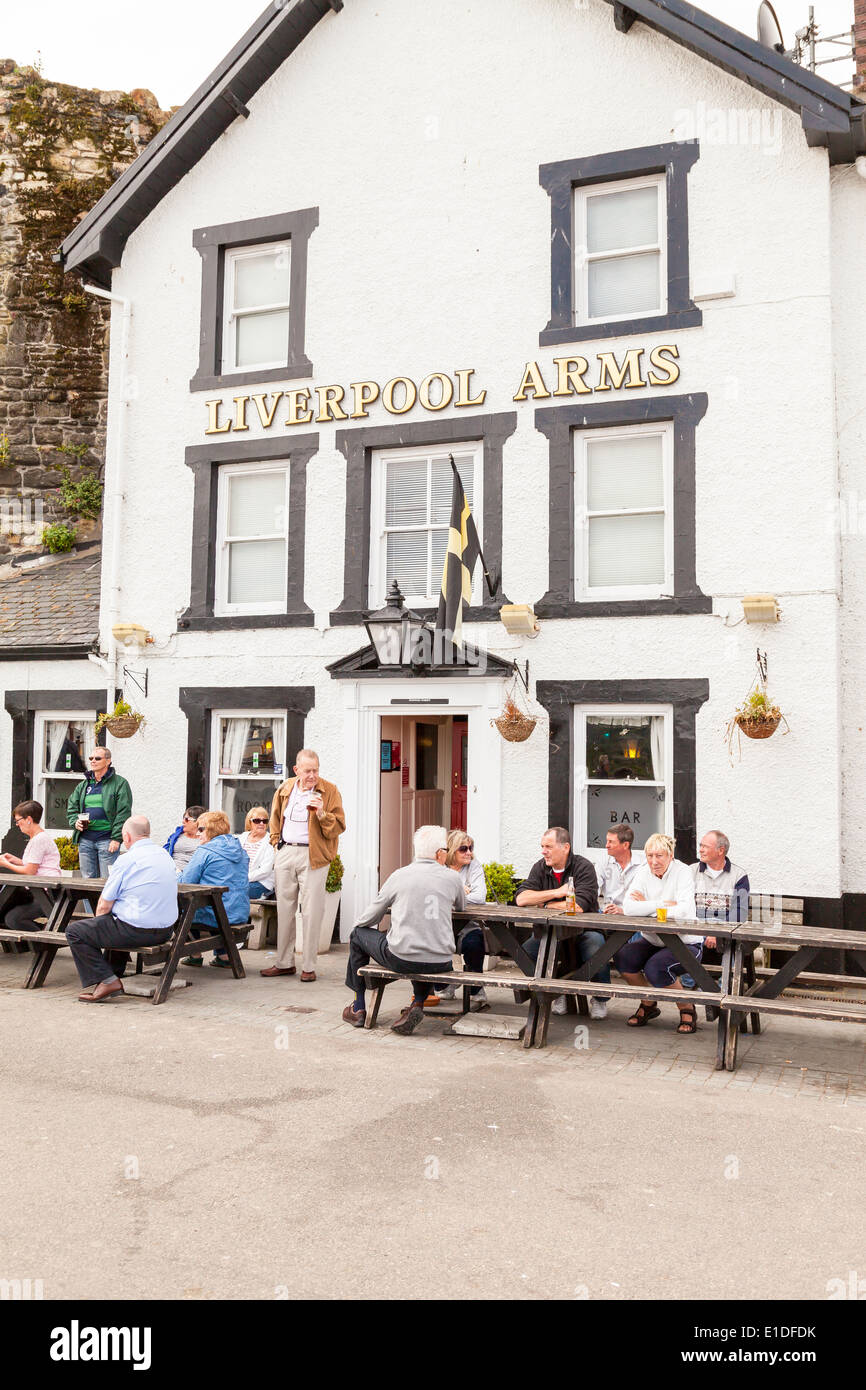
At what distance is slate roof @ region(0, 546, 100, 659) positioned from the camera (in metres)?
13.4

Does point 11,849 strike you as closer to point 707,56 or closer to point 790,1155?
point 790,1155

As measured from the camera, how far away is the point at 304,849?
10117 mm

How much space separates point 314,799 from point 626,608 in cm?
355

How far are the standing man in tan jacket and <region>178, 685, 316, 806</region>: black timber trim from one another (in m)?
1.98

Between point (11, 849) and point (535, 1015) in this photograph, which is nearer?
point (535, 1015)

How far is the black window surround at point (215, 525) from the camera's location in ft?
40.2

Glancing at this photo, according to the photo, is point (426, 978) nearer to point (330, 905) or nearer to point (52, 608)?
point (330, 905)

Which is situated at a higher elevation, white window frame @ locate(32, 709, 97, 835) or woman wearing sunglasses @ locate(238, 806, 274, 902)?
white window frame @ locate(32, 709, 97, 835)

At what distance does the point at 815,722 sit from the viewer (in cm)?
991

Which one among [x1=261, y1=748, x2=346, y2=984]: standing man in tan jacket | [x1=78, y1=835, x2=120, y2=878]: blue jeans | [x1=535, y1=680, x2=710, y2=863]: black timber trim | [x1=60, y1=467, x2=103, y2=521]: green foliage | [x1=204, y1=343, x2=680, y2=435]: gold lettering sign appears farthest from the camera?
[x1=60, y1=467, x2=103, y2=521]: green foliage

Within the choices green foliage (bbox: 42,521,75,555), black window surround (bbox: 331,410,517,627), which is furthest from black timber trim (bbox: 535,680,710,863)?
green foliage (bbox: 42,521,75,555)

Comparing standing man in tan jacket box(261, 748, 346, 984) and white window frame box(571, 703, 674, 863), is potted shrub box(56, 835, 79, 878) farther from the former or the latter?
white window frame box(571, 703, 674, 863)

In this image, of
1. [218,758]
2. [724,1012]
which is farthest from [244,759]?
[724,1012]
